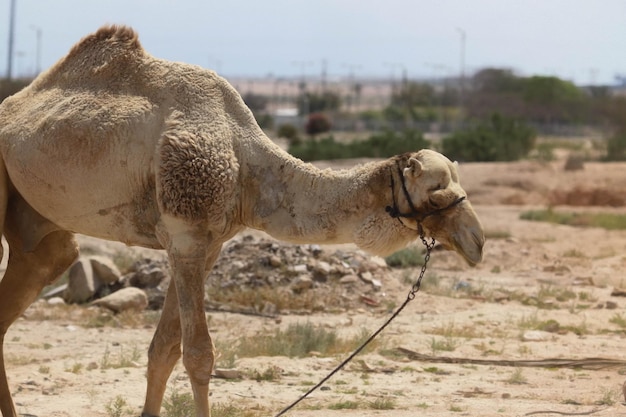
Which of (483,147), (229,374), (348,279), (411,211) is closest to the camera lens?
(411,211)

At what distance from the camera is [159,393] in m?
8.23

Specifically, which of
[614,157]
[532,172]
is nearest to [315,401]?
[532,172]

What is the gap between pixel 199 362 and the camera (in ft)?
24.8

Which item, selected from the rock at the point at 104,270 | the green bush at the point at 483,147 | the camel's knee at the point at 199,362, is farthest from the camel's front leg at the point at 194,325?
the green bush at the point at 483,147

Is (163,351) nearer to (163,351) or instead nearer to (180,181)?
(163,351)

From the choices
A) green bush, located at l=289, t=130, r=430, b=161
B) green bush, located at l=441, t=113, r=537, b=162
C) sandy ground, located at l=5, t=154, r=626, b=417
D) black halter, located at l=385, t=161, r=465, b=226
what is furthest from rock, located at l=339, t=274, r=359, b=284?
green bush, located at l=289, t=130, r=430, b=161

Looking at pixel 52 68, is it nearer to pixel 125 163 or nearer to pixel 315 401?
pixel 125 163

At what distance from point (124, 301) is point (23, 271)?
21.4 ft

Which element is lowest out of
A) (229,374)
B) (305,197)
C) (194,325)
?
(229,374)

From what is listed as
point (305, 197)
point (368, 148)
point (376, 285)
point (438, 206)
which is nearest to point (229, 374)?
point (305, 197)

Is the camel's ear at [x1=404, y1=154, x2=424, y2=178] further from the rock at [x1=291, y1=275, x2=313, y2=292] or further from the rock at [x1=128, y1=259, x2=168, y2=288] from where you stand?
the rock at [x1=128, y1=259, x2=168, y2=288]

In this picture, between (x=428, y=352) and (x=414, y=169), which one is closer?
(x=414, y=169)

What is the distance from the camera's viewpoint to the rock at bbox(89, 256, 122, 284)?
16141mm

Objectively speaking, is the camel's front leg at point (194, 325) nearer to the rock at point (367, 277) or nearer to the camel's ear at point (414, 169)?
the camel's ear at point (414, 169)
